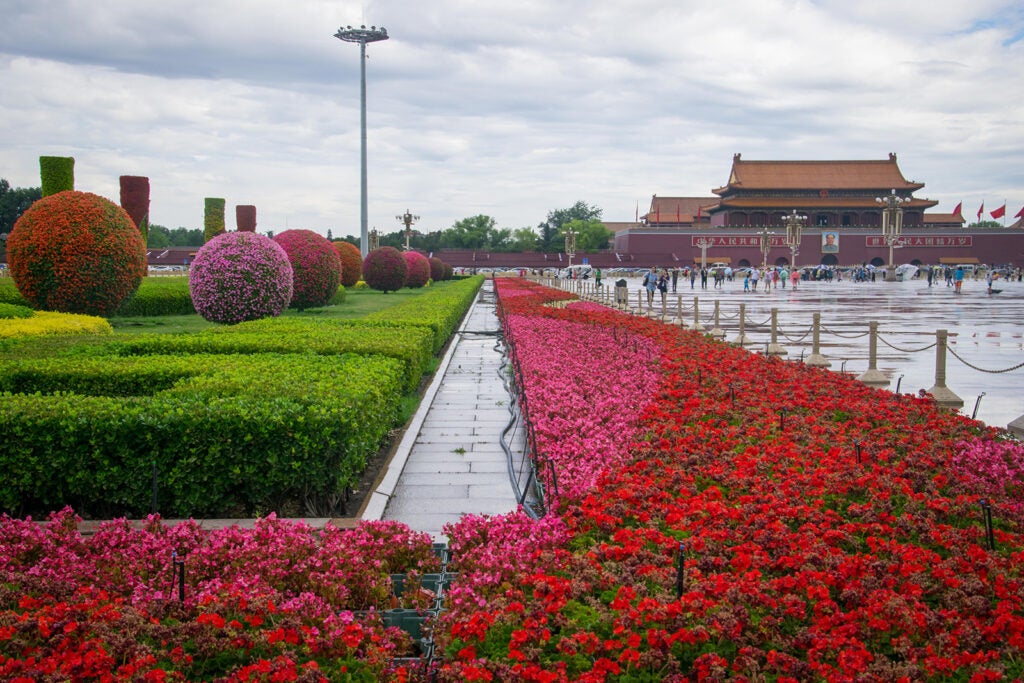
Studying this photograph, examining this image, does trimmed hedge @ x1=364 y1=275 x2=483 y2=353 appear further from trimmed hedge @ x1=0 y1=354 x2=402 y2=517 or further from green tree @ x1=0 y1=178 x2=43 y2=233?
green tree @ x1=0 y1=178 x2=43 y2=233

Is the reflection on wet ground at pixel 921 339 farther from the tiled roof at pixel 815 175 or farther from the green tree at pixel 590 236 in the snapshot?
the green tree at pixel 590 236

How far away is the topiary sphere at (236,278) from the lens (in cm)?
1240

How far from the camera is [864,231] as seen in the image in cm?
5681

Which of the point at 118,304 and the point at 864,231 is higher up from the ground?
the point at 864,231

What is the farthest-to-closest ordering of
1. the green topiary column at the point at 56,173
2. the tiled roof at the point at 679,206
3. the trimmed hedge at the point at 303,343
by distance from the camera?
the tiled roof at the point at 679,206 < the green topiary column at the point at 56,173 < the trimmed hedge at the point at 303,343

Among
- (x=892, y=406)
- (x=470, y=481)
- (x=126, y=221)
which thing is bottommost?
(x=470, y=481)

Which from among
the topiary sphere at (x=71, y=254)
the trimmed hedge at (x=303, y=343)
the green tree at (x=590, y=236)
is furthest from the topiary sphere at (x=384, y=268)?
the green tree at (x=590, y=236)

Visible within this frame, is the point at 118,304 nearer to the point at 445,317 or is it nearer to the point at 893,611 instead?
the point at 445,317

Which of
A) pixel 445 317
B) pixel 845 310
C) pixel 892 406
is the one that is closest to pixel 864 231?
pixel 845 310

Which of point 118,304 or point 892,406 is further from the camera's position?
point 118,304

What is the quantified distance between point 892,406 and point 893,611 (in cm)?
374

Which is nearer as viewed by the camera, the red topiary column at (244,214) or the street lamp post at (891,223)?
the red topiary column at (244,214)

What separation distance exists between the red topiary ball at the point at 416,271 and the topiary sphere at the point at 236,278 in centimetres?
1654

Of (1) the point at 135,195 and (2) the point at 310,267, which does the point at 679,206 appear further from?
(2) the point at 310,267
